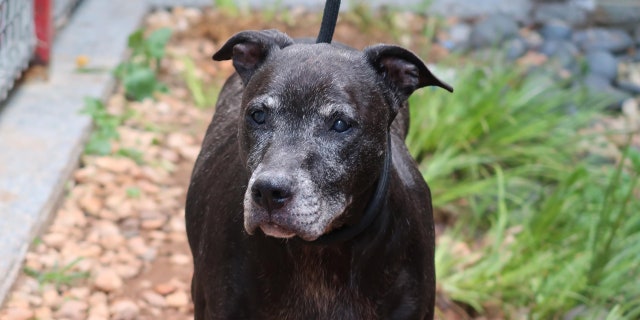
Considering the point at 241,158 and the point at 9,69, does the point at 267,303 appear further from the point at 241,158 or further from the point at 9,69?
the point at 9,69

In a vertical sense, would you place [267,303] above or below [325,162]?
below

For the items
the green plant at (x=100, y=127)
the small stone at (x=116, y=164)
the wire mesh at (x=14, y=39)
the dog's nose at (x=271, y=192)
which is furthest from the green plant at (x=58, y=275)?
the dog's nose at (x=271, y=192)

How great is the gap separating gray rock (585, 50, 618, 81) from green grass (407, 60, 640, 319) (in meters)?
0.89

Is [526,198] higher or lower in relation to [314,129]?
lower

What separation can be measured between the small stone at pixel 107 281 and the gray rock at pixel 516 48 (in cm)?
408

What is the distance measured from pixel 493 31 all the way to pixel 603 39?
100cm

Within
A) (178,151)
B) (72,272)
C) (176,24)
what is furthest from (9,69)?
(176,24)

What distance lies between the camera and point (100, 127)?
18.9 ft

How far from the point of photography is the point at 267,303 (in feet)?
10.6

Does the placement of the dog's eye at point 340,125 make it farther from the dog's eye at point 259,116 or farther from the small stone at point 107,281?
the small stone at point 107,281

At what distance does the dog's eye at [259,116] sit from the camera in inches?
116

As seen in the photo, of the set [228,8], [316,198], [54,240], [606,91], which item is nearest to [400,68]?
[316,198]

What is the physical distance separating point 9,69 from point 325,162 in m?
3.24

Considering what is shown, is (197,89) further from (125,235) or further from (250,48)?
(250,48)
